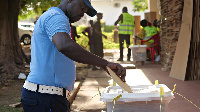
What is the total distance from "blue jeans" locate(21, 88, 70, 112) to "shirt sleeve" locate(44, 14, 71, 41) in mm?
502

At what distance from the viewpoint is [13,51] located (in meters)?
10.6

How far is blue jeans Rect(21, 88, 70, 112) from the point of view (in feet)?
7.86

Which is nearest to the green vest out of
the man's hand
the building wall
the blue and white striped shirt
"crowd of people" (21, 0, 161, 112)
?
"crowd of people" (21, 0, 161, 112)

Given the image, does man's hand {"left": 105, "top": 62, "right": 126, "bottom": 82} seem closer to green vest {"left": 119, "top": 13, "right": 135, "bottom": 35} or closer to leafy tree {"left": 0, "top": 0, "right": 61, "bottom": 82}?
leafy tree {"left": 0, "top": 0, "right": 61, "bottom": 82}

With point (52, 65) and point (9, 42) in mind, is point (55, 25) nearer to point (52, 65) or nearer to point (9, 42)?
point (52, 65)

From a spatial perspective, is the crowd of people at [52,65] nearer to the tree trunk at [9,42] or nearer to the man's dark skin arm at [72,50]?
the man's dark skin arm at [72,50]

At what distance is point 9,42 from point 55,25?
8489mm

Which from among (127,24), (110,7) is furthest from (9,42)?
(110,7)

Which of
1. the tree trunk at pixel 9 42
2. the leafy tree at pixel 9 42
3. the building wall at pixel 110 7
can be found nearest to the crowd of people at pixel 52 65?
the leafy tree at pixel 9 42

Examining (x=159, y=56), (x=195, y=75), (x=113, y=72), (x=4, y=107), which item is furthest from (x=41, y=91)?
(x=159, y=56)

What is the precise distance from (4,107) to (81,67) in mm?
6407

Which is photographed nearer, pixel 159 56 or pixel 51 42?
pixel 51 42

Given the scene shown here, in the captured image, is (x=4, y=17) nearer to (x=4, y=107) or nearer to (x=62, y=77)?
(x=4, y=107)

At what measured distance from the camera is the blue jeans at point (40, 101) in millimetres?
2396
